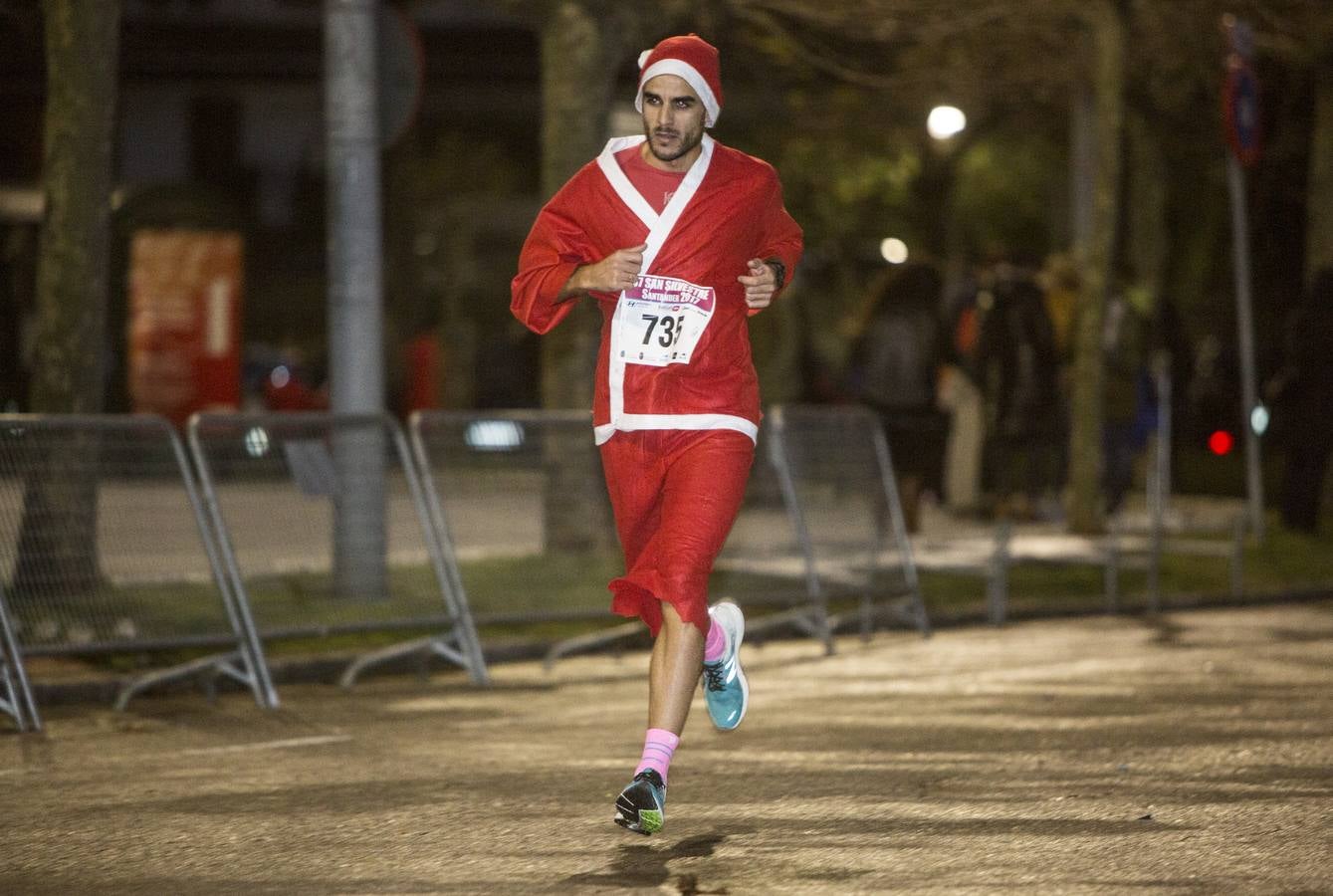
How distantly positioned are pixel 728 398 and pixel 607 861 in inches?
55.3

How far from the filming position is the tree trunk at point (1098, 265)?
17.6 meters

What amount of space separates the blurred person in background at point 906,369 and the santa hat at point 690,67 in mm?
9741

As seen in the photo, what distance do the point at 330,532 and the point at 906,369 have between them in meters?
7.03

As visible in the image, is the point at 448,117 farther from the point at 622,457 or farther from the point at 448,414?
the point at 622,457

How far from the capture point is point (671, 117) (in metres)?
6.93

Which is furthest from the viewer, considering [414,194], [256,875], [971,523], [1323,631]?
[414,194]

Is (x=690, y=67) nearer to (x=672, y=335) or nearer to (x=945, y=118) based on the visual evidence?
(x=672, y=335)

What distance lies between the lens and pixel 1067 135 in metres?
38.7

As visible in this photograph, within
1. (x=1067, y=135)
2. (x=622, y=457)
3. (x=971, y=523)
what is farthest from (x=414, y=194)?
(x=622, y=457)

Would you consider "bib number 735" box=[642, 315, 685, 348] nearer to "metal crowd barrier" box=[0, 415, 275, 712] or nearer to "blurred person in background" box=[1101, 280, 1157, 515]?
"metal crowd barrier" box=[0, 415, 275, 712]

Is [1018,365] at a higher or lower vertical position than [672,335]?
higher

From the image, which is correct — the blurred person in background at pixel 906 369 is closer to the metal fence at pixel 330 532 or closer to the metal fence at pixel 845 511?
the metal fence at pixel 845 511

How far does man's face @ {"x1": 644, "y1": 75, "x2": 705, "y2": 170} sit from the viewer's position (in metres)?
6.92

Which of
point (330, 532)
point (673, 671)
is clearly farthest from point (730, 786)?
point (330, 532)
